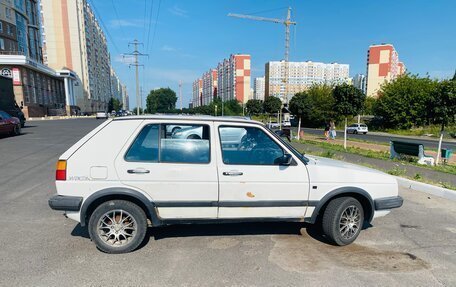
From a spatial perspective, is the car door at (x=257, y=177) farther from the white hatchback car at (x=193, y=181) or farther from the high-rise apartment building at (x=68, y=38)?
the high-rise apartment building at (x=68, y=38)

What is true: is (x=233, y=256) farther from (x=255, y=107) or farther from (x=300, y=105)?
(x=255, y=107)

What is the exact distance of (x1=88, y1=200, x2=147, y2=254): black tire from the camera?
320 centimetres

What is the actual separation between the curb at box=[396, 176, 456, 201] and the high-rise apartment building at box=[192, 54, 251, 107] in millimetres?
75614

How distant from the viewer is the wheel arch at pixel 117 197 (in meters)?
3.13

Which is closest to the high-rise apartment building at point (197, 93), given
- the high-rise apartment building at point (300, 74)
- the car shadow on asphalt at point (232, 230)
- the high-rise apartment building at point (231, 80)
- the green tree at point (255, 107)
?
the high-rise apartment building at point (231, 80)

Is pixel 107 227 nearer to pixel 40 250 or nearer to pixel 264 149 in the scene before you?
pixel 40 250

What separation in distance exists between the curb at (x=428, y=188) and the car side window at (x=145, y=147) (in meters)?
6.07

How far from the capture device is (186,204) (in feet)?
10.7

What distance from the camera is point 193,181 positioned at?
3.23 metres

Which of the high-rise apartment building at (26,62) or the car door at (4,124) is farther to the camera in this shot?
the high-rise apartment building at (26,62)

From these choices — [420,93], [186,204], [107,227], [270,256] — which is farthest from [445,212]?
[420,93]

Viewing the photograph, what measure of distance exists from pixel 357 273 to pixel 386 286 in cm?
29

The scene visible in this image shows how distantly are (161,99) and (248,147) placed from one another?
4263 inches

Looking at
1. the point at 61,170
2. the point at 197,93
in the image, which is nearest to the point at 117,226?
the point at 61,170
